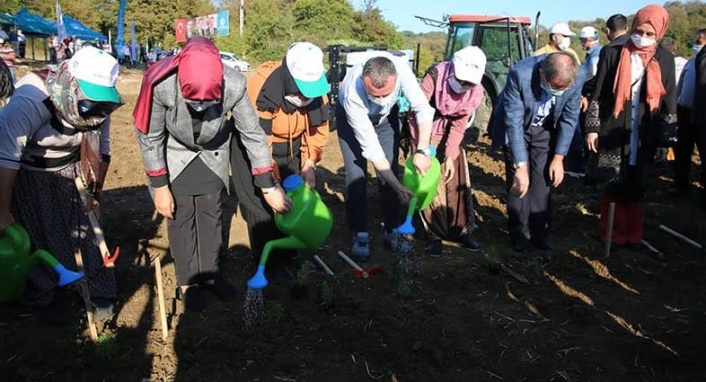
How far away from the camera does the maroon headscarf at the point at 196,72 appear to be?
2.33 m

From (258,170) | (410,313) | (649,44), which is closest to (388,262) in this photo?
(410,313)

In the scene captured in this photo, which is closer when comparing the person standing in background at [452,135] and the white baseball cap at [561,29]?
the person standing in background at [452,135]

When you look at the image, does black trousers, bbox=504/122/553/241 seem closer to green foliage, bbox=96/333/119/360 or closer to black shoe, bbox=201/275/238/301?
black shoe, bbox=201/275/238/301

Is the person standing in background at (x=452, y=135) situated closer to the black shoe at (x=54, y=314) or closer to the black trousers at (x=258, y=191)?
the black trousers at (x=258, y=191)

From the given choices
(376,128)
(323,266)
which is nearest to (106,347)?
(323,266)

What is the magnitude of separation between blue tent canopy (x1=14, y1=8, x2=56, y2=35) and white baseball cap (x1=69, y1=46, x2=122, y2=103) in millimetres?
23625

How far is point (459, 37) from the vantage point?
9.39m

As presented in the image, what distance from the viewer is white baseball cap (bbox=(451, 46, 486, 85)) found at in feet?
11.2

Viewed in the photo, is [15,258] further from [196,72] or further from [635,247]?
[635,247]

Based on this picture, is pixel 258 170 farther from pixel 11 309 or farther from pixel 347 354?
pixel 11 309

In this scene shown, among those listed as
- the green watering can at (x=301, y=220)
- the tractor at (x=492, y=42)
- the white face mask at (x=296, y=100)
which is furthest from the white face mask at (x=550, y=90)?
the tractor at (x=492, y=42)

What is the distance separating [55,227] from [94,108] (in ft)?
2.28

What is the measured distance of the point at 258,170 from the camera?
286 cm

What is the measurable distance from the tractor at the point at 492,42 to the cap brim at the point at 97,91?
23.3ft
